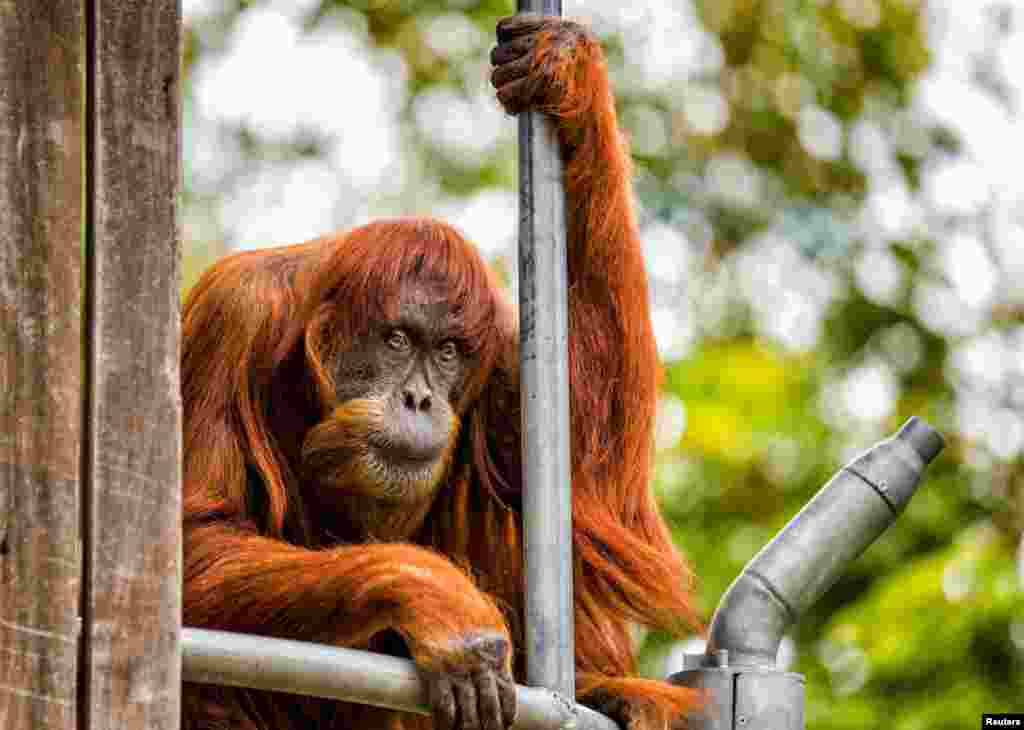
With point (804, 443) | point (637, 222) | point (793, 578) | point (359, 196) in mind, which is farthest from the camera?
point (359, 196)

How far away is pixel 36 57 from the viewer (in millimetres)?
2951

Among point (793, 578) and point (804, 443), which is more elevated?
point (804, 443)

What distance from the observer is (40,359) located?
290 centimetres

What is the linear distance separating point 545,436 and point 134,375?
0.88m

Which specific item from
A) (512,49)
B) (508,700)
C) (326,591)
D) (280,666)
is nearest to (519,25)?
(512,49)

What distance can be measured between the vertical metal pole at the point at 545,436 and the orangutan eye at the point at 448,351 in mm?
960

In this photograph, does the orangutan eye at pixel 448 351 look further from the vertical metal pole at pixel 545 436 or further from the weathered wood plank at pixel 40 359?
the weathered wood plank at pixel 40 359

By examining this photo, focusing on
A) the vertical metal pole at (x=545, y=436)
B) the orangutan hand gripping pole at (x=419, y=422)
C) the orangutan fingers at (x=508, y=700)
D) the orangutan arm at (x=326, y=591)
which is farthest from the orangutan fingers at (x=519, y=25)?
the orangutan fingers at (x=508, y=700)

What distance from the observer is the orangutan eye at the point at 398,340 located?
4.59 meters

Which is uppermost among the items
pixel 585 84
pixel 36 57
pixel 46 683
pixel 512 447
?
pixel 585 84

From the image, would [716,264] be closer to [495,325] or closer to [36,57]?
[495,325]

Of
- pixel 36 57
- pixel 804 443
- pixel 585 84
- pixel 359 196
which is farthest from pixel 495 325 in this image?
pixel 359 196

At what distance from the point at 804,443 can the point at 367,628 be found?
6.56 m

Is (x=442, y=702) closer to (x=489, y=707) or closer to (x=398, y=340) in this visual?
(x=489, y=707)
